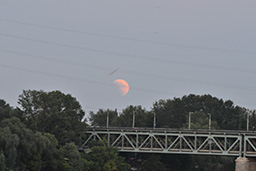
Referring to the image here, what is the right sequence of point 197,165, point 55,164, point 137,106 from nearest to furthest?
point 55,164 → point 197,165 → point 137,106

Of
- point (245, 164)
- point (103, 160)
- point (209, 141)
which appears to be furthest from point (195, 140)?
point (103, 160)

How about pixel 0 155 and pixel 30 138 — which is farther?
pixel 30 138

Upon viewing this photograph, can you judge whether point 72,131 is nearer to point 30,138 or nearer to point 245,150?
point 30,138

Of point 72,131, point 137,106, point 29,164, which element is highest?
point 137,106

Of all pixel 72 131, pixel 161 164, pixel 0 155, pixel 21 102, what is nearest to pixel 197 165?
pixel 161 164

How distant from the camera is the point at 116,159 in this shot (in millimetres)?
122250

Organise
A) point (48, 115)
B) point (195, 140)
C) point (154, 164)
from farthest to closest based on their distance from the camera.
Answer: point (154, 164) < point (195, 140) < point (48, 115)

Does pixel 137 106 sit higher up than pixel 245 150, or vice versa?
pixel 137 106

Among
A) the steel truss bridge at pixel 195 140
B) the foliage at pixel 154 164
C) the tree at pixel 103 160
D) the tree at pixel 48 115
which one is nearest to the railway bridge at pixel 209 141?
the steel truss bridge at pixel 195 140

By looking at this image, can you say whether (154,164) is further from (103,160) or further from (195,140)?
(103,160)

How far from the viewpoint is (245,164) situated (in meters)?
117

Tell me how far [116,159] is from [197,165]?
3497cm

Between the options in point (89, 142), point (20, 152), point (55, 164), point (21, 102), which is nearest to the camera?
point (20, 152)

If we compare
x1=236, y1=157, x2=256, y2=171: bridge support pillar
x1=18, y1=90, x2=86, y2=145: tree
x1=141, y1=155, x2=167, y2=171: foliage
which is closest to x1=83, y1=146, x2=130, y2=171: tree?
x1=18, y1=90, x2=86, y2=145: tree
